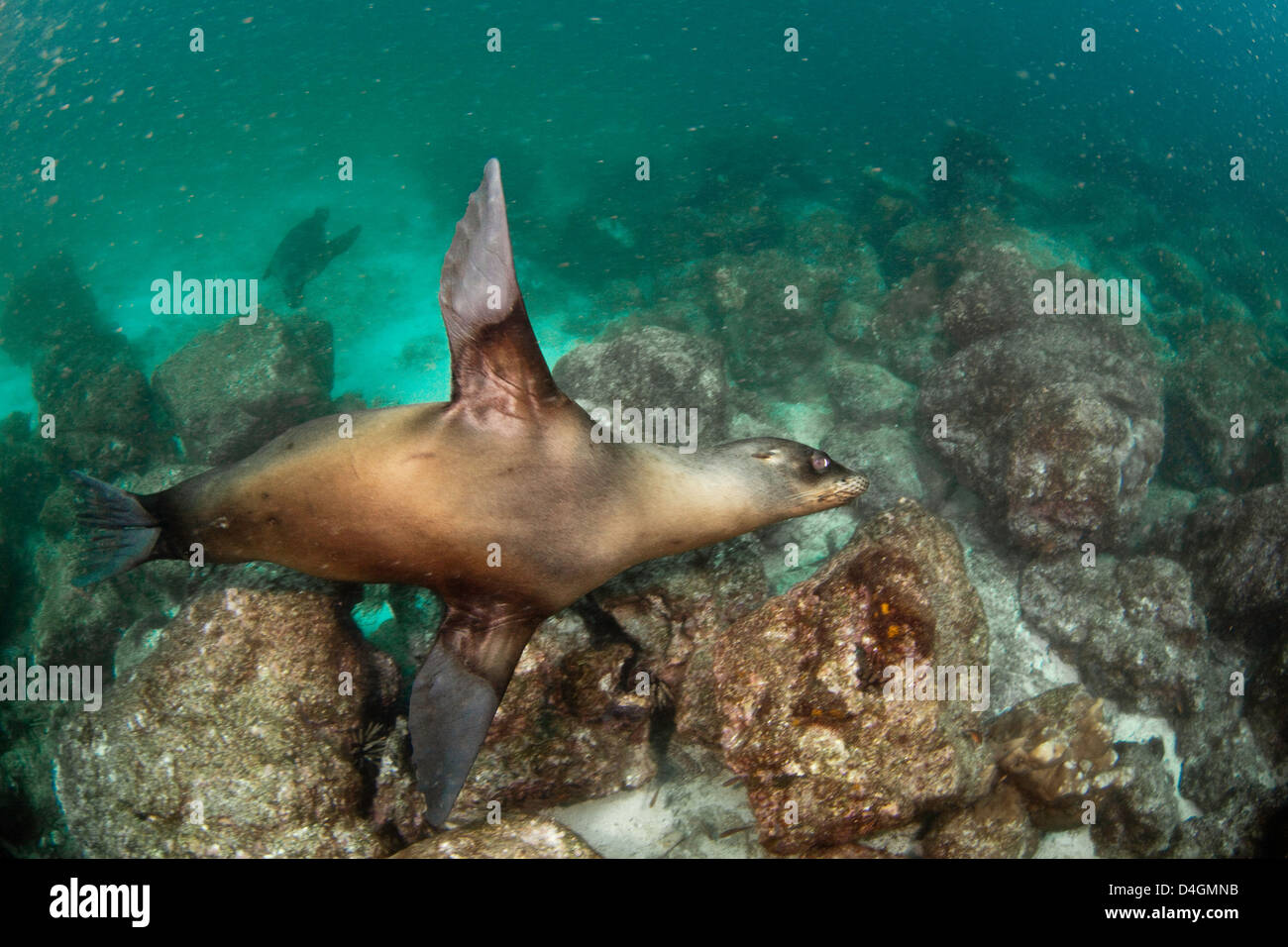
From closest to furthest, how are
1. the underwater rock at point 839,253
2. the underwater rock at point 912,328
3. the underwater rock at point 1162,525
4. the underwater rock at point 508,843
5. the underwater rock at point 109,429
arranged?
the underwater rock at point 508,843 → the underwater rock at point 1162,525 → the underwater rock at point 912,328 → the underwater rock at point 109,429 → the underwater rock at point 839,253

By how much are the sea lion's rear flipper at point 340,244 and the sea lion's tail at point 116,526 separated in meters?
12.9

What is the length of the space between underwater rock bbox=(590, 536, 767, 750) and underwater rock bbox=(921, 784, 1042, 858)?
1275 millimetres

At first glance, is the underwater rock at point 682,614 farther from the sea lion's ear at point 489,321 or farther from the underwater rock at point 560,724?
the sea lion's ear at point 489,321

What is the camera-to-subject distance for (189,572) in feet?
18.9

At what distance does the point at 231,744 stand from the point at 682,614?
2.48 metres

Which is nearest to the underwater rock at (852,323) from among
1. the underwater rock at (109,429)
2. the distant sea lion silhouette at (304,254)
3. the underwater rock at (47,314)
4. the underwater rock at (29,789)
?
the underwater rock at (29,789)

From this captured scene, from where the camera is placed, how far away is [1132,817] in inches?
155

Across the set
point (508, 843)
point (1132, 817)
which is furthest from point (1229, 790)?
point (508, 843)

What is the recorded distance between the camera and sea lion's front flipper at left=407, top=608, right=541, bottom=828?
8.24 feet

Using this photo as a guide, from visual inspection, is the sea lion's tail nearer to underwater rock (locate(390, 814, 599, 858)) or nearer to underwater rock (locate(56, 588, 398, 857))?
underwater rock (locate(56, 588, 398, 857))

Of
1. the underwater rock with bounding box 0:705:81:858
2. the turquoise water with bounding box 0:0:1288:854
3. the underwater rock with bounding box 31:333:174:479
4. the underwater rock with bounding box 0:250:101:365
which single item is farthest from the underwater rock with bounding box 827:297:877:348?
the underwater rock with bounding box 0:250:101:365

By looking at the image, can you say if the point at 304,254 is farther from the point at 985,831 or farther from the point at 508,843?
the point at 985,831

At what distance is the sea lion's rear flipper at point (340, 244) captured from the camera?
14236mm
